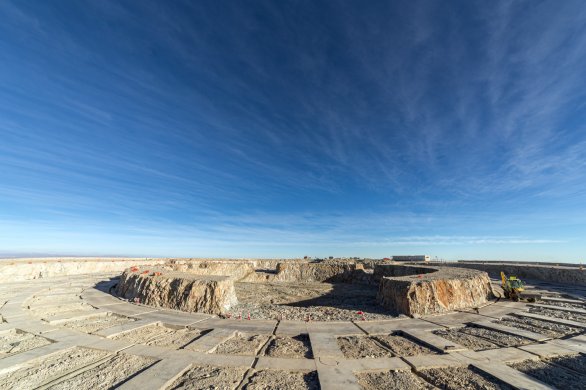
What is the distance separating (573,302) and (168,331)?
70.4ft

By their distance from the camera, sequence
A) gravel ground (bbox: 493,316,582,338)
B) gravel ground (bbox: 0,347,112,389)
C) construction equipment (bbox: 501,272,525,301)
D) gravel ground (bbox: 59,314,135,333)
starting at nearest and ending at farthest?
gravel ground (bbox: 0,347,112,389) → gravel ground (bbox: 493,316,582,338) → gravel ground (bbox: 59,314,135,333) → construction equipment (bbox: 501,272,525,301)

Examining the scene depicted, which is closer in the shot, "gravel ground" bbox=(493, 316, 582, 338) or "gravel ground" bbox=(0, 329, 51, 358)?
"gravel ground" bbox=(0, 329, 51, 358)

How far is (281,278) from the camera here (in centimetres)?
3681

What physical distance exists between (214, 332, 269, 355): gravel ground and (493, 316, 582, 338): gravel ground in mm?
10022

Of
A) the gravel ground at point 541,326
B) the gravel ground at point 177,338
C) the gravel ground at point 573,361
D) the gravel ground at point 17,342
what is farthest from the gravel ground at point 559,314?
the gravel ground at point 17,342

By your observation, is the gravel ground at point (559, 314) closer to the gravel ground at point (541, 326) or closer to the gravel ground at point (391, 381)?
the gravel ground at point (541, 326)

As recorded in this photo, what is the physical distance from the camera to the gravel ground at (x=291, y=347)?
7.22 metres

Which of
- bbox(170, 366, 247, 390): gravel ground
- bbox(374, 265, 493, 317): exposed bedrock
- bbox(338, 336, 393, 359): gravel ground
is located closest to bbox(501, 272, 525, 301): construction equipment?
bbox(374, 265, 493, 317): exposed bedrock

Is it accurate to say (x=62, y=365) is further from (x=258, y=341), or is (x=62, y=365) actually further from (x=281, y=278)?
(x=281, y=278)

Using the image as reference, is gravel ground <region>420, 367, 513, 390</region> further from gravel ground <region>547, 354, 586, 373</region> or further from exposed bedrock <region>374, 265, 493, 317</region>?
exposed bedrock <region>374, 265, 493, 317</region>

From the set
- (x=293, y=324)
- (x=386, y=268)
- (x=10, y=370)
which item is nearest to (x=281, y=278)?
(x=386, y=268)

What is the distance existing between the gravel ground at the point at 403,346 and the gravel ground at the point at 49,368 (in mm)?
8568

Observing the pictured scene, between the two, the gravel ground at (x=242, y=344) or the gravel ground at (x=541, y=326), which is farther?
the gravel ground at (x=541, y=326)

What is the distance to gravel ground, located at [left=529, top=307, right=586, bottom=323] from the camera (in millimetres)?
10734
